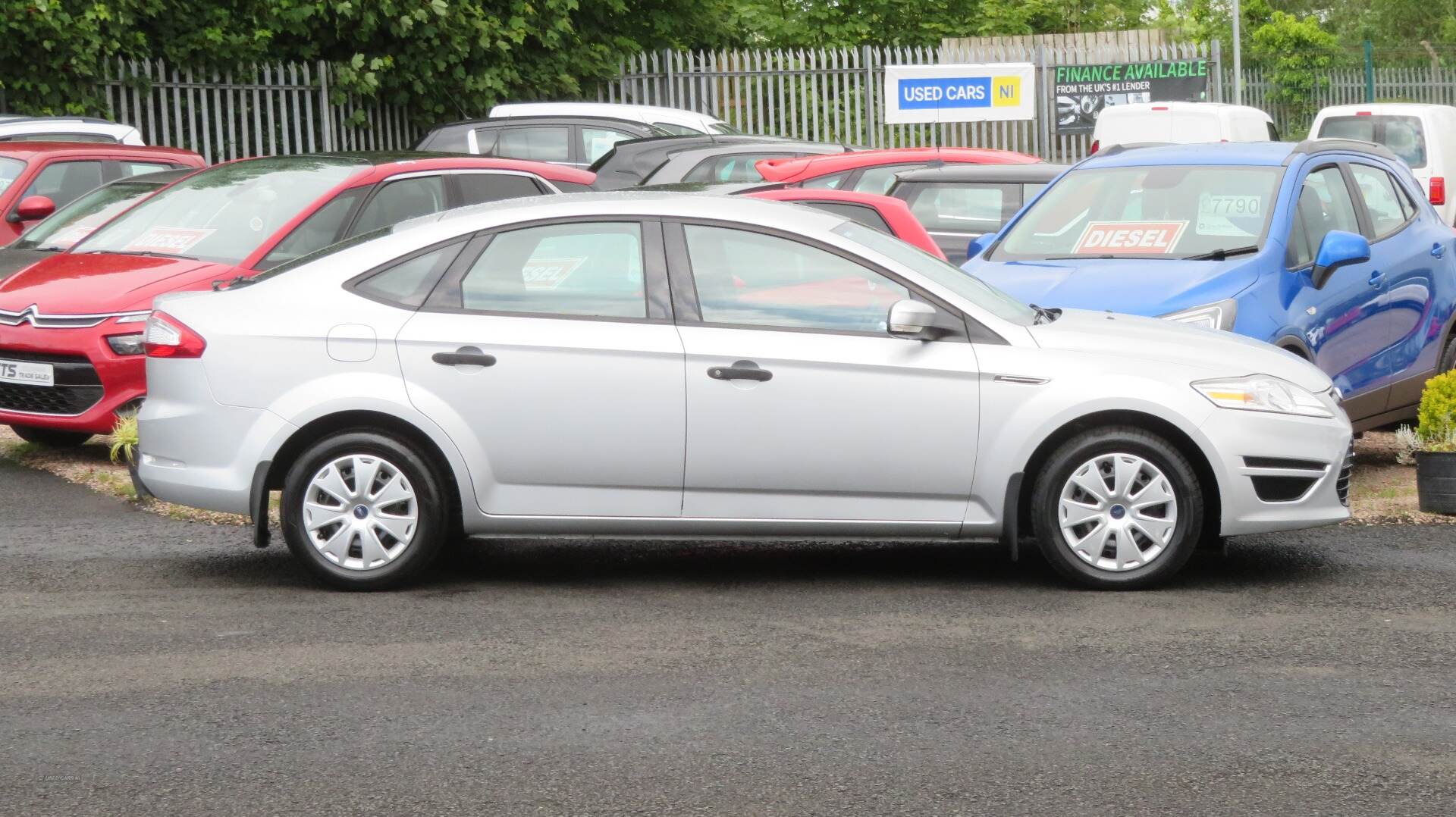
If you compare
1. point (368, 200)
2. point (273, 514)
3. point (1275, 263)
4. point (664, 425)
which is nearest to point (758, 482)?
point (664, 425)

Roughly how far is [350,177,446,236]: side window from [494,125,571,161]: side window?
26.6ft

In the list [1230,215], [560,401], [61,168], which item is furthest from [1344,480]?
[61,168]

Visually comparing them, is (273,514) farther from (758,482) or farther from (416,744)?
(416,744)

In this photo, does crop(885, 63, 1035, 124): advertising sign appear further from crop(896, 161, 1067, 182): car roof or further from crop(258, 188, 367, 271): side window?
crop(258, 188, 367, 271): side window

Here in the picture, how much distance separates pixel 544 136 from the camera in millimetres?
19250

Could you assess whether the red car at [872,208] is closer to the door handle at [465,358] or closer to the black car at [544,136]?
the door handle at [465,358]

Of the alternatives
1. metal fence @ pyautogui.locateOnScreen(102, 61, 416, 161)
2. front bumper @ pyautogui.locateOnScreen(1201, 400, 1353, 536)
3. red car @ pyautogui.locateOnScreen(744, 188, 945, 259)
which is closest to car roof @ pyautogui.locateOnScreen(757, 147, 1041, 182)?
red car @ pyautogui.locateOnScreen(744, 188, 945, 259)

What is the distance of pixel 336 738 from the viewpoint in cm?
514

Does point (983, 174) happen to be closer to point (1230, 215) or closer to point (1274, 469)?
point (1230, 215)

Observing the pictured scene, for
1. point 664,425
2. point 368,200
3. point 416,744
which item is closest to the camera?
point 416,744

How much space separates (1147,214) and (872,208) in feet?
6.10

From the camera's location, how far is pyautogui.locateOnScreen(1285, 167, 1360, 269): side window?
30.5ft

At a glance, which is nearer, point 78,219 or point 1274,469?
point 1274,469

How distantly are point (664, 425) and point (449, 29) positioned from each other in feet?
57.2
